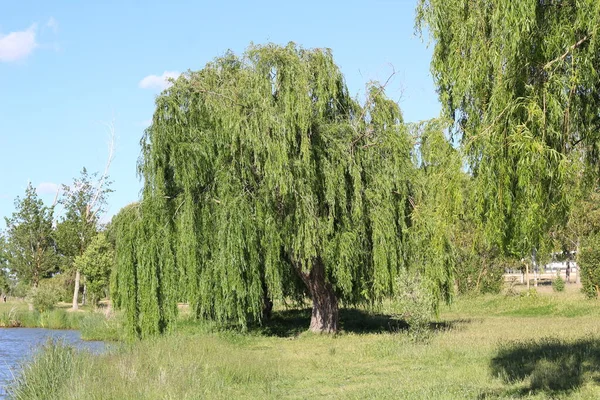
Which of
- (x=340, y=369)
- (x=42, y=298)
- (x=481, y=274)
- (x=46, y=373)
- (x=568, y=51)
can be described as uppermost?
(x=568, y=51)

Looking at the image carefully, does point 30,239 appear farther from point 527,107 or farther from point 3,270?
point 527,107

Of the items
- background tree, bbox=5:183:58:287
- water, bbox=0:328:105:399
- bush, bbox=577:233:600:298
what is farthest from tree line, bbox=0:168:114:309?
bush, bbox=577:233:600:298

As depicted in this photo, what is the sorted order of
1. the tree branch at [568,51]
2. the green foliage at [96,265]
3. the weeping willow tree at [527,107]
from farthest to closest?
the green foliage at [96,265] → the tree branch at [568,51] → the weeping willow tree at [527,107]

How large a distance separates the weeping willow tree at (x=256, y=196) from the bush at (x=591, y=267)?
42.4ft

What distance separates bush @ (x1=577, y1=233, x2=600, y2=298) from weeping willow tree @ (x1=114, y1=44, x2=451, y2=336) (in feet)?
42.4

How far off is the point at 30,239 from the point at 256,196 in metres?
39.1

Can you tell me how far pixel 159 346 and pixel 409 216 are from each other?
342 inches

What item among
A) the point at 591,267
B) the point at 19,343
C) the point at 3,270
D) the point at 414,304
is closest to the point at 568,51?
the point at 414,304

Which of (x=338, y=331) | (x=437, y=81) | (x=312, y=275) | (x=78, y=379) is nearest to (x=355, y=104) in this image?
(x=312, y=275)

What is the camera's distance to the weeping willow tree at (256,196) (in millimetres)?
19938

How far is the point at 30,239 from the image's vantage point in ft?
178

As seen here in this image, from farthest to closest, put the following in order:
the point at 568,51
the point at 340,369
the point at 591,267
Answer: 1. the point at 591,267
2. the point at 340,369
3. the point at 568,51

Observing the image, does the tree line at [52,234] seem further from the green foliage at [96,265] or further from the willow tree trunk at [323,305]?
the willow tree trunk at [323,305]

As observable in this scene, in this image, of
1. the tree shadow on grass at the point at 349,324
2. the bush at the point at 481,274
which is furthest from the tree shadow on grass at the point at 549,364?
the bush at the point at 481,274
